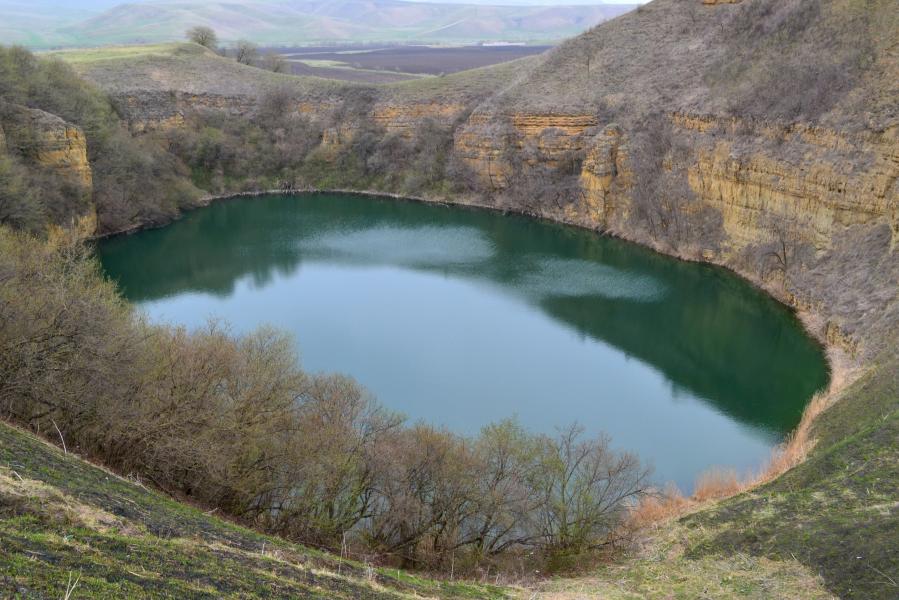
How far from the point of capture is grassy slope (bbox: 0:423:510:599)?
823 centimetres

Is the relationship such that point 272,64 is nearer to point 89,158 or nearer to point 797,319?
point 89,158

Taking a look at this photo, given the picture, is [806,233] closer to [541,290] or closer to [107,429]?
[541,290]

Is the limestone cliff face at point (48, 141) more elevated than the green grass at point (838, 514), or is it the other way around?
the limestone cliff face at point (48, 141)

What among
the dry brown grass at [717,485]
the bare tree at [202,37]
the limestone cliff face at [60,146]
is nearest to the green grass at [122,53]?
the bare tree at [202,37]

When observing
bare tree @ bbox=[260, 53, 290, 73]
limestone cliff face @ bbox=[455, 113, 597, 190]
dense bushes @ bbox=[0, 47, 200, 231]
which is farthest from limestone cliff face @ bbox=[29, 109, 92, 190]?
bare tree @ bbox=[260, 53, 290, 73]

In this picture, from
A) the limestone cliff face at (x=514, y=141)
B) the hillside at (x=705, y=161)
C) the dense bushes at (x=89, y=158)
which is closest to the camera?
the hillside at (x=705, y=161)

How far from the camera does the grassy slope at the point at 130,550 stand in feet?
27.0

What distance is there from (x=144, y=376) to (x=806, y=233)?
30.0 meters

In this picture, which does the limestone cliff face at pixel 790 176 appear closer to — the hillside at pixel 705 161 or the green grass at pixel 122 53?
the hillside at pixel 705 161

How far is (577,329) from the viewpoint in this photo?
31656 mm

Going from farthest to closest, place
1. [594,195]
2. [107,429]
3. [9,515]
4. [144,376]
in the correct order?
[594,195]
[144,376]
[107,429]
[9,515]

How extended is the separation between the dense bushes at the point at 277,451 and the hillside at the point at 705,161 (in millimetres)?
2395

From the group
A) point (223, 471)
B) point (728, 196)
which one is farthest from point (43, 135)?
point (728, 196)

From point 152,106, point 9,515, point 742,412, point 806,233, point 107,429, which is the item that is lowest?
point 742,412
